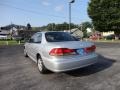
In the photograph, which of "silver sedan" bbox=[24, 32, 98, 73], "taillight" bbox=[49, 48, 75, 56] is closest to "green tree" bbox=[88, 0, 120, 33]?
"silver sedan" bbox=[24, 32, 98, 73]

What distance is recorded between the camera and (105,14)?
4578cm

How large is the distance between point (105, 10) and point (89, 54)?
137 feet

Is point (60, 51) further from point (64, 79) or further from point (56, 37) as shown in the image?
point (56, 37)

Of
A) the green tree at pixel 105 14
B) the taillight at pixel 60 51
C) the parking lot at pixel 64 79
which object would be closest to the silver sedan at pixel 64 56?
the taillight at pixel 60 51

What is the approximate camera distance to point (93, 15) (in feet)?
156

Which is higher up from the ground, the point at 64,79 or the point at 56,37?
the point at 56,37

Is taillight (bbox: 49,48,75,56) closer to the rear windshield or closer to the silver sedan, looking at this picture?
the silver sedan

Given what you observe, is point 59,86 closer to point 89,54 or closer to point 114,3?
point 89,54

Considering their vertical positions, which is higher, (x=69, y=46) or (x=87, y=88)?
(x=69, y=46)

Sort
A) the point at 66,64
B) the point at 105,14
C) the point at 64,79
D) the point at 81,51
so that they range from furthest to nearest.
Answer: the point at 105,14
the point at 81,51
the point at 64,79
the point at 66,64

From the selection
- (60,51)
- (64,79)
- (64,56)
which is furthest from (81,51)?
(64,79)

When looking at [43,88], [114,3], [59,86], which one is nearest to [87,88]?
[59,86]

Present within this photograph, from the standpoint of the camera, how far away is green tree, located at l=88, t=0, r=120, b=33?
147 ft

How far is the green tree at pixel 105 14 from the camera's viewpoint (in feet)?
147
